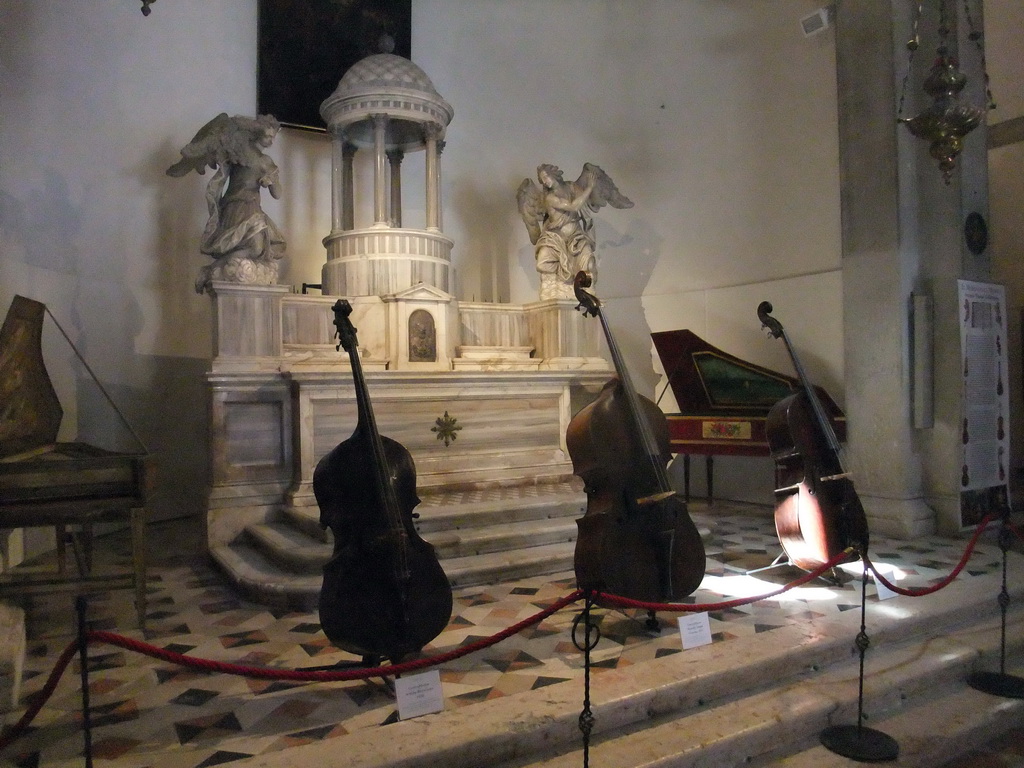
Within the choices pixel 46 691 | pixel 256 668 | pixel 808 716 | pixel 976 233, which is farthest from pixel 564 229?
pixel 46 691

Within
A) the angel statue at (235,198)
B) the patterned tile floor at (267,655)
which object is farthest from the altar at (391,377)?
the patterned tile floor at (267,655)

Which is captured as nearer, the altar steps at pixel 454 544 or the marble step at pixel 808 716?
the marble step at pixel 808 716

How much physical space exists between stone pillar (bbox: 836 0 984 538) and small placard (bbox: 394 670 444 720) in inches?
168

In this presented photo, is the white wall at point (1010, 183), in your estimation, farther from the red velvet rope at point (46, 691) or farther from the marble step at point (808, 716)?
the red velvet rope at point (46, 691)

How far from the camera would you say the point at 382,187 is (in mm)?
6336

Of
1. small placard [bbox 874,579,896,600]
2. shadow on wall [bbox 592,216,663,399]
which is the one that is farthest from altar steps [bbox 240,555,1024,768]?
shadow on wall [bbox 592,216,663,399]

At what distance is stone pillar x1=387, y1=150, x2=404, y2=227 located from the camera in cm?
702

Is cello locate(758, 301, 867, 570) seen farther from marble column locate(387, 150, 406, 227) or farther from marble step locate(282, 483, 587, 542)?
marble column locate(387, 150, 406, 227)

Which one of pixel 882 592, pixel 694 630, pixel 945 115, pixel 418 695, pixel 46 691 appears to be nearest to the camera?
pixel 46 691

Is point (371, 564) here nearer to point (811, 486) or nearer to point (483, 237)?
point (811, 486)

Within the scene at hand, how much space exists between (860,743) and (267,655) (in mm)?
2410

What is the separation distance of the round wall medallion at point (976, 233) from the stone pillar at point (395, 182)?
189 inches

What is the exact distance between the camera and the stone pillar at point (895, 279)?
220 inches

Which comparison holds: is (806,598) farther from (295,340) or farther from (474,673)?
(295,340)
